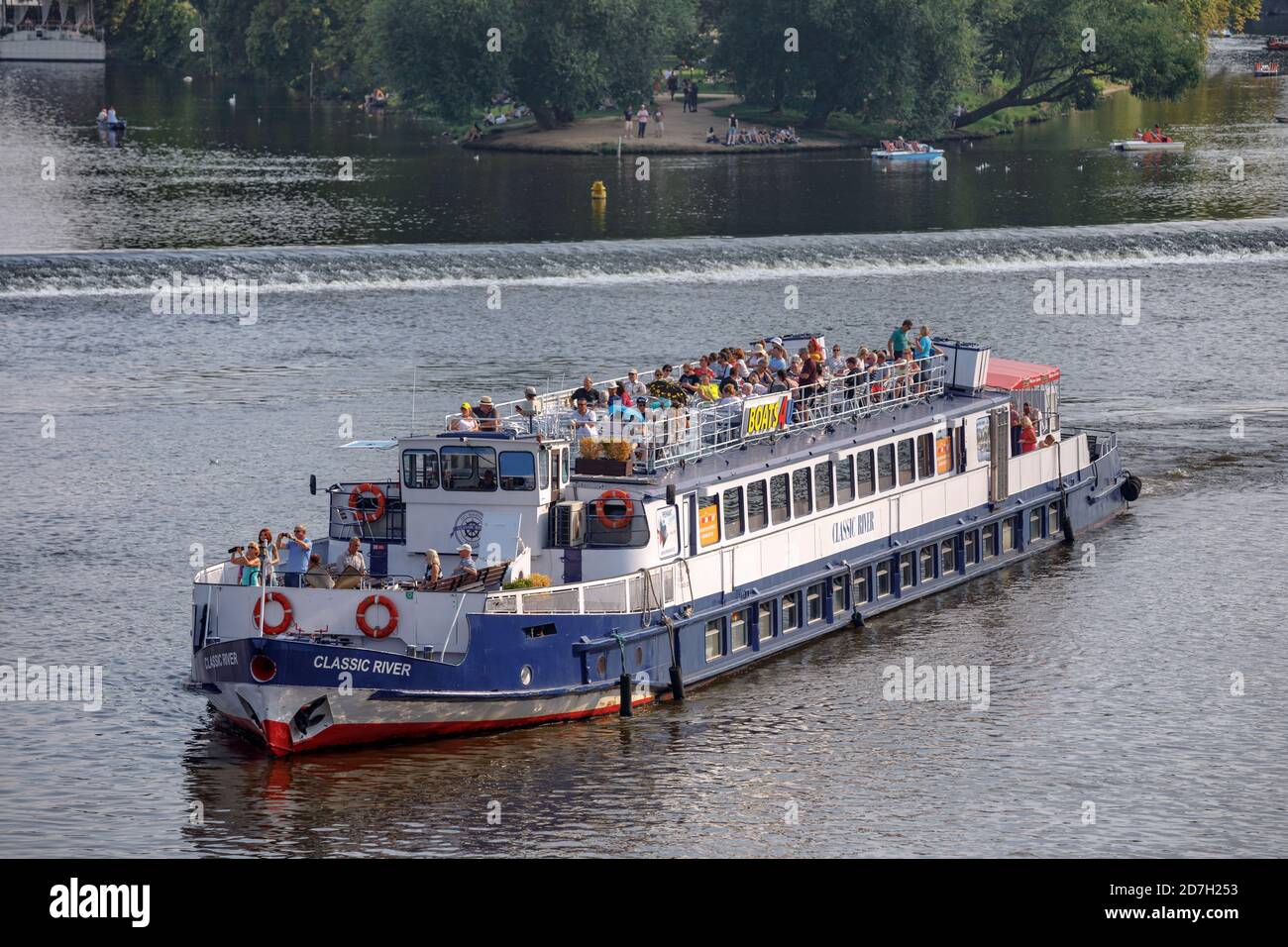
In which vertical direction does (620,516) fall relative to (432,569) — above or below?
above

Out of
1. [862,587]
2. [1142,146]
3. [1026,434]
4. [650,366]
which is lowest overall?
[862,587]

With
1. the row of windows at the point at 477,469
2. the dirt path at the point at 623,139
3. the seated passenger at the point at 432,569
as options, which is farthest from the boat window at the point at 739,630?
the dirt path at the point at 623,139

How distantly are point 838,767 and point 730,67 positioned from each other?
130141mm

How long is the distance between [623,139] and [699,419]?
356 feet

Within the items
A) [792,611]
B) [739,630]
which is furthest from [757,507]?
[739,630]

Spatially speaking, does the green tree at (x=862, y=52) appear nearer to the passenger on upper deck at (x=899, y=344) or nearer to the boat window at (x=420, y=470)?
the passenger on upper deck at (x=899, y=344)

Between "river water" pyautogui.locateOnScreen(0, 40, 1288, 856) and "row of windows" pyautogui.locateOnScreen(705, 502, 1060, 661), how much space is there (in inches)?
36.9

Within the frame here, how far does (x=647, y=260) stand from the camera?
98.2 m

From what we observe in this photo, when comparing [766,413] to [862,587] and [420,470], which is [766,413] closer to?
[862,587]

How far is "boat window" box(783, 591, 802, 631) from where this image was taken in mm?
49156

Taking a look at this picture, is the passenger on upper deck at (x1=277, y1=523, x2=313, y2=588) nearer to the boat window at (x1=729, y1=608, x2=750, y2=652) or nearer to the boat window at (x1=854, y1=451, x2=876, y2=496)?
the boat window at (x1=729, y1=608, x2=750, y2=652)

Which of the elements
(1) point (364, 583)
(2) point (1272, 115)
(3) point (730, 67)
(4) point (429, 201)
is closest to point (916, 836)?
(1) point (364, 583)

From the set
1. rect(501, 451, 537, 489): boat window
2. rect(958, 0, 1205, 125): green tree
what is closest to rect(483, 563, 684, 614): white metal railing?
rect(501, 451, 537, 489): boat window
